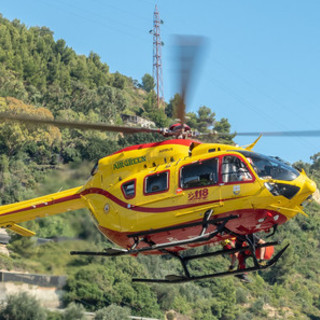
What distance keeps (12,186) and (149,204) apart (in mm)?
32620

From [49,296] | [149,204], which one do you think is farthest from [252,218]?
[49,296]

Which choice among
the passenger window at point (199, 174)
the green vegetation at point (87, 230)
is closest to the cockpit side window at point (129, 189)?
the passenger window at point (199, 174)

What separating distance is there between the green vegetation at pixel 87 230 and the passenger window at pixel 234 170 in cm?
207

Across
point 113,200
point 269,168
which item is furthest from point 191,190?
point 113,200

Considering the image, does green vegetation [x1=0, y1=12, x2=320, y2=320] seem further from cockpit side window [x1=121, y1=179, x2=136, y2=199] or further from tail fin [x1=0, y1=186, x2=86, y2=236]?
tail fin [x1=0, y1=186, x2=86, y2=236]

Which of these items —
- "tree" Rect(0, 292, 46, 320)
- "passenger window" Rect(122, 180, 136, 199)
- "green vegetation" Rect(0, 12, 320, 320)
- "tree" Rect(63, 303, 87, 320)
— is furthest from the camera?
"tree" Rect(63, 303, 87, 320)

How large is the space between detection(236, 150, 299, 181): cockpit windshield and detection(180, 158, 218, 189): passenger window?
31.2 inches

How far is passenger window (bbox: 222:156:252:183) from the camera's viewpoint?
14875mm

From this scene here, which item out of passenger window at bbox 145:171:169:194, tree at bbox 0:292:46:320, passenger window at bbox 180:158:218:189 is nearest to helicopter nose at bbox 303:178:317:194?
passenger window at bbox 180:158:218:189

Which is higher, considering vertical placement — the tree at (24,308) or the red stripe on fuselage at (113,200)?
the red stripe on fuselage at (113,200)

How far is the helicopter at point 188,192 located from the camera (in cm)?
1485

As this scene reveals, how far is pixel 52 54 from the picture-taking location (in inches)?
3856

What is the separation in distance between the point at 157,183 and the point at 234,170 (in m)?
2.02

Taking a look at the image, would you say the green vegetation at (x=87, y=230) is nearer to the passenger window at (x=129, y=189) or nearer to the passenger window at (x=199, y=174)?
the passenger window at (x=199, y=174)
